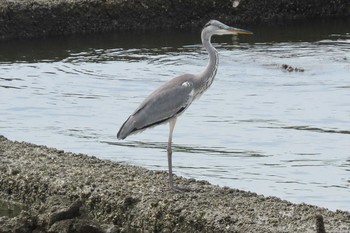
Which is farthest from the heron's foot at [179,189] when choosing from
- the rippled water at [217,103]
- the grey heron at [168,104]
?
the rippled water at [217,103]


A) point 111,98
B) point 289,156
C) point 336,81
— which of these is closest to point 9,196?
point 289,156

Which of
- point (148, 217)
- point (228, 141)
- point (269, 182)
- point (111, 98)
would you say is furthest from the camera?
point (111, 98)

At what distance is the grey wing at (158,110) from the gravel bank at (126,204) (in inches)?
20.3

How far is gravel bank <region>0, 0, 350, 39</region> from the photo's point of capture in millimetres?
19484

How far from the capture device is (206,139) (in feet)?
41.3

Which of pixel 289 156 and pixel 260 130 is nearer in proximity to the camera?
pixel 289 156

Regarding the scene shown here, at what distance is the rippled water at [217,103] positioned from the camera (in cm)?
1118

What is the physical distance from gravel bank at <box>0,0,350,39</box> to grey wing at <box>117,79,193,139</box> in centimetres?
1082

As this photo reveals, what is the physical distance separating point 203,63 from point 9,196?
7518mm

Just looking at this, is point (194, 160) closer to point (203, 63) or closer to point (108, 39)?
point (203, 63)

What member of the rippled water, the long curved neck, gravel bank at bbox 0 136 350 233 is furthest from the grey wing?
the rippled water

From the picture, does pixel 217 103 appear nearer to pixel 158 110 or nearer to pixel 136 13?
pixel 158 110

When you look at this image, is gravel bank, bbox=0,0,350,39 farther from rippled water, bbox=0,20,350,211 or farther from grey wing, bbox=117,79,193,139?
grey wing, bbox=117,79,193,139

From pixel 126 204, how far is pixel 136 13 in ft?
38.6
